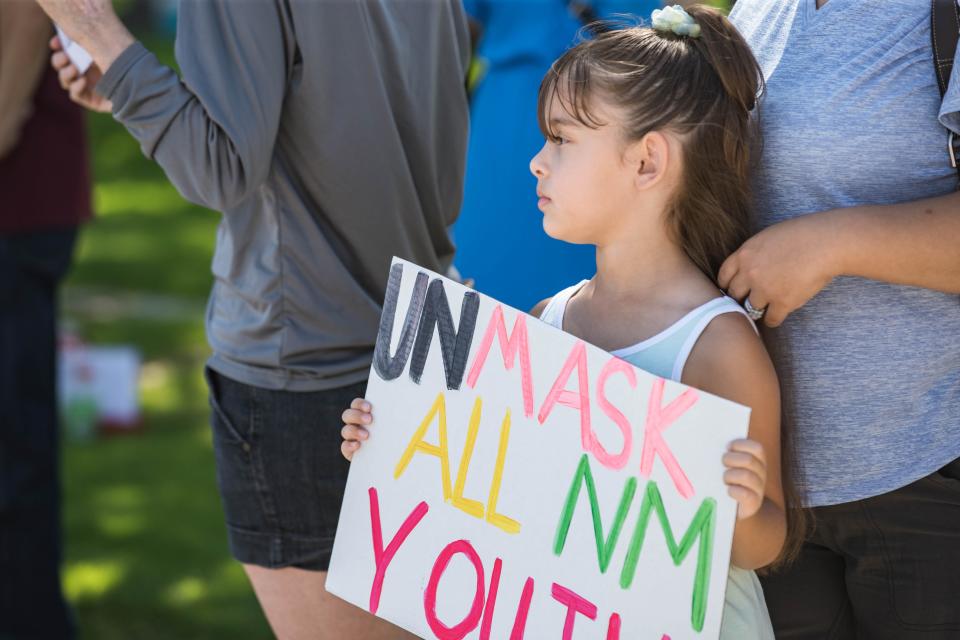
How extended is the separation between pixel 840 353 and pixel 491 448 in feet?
1.58

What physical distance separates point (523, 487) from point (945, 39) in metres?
0.78

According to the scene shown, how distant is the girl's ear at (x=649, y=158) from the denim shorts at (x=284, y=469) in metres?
0.66

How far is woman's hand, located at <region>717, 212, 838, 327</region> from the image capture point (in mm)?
1492

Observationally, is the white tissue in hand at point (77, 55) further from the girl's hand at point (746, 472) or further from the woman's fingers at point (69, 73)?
the girl's hand at point (746, 472)

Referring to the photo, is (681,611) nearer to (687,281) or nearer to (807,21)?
(687,281)

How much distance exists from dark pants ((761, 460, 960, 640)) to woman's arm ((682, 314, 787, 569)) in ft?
0.63

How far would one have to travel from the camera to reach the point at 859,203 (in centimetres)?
158

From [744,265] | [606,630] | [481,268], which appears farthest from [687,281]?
[481,268]

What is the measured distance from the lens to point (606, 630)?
1.48 metres

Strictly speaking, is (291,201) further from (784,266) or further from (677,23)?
(784,266)

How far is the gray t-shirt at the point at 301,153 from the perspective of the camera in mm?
1781

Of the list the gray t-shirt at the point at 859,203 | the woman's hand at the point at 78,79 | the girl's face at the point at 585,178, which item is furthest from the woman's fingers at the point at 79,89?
the gray t-shirt at the point at 859,203

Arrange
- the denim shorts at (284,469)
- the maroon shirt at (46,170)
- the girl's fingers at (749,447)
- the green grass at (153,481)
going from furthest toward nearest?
the green grass at (153,481) → the maroon shirt at (46,170) → the denim shorts at (284,469) → the girl's fingers at (749,447)

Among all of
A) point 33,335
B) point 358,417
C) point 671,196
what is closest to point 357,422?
point 358,417
